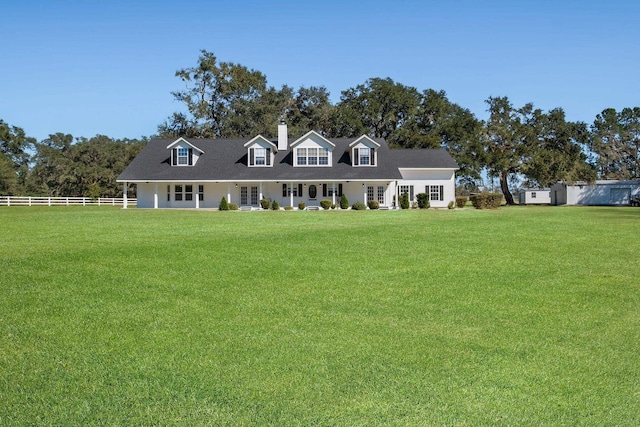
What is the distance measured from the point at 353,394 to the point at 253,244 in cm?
1058

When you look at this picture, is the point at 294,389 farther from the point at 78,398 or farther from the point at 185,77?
the point at 185,77

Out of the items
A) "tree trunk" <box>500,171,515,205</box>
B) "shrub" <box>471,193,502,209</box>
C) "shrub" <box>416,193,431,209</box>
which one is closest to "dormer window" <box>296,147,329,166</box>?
"shrub" <box>416,193,431,209</box>

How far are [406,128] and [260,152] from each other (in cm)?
2336

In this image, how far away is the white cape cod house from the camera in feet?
142

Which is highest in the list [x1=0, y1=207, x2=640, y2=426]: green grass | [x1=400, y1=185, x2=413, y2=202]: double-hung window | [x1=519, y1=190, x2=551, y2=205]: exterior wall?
[x1=400, y1=185, x2=413, y2=202]: double-hung window

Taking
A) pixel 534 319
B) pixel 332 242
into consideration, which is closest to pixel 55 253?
pixel 332 242

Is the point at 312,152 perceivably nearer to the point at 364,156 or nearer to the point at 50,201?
the point at 364,156

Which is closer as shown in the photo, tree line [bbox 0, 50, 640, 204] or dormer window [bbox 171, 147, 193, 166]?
dormer window [bbox 171, 147, 193, 166]

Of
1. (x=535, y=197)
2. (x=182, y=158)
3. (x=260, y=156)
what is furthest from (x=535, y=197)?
(x=182, y=158)

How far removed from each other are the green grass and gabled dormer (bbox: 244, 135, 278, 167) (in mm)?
30715

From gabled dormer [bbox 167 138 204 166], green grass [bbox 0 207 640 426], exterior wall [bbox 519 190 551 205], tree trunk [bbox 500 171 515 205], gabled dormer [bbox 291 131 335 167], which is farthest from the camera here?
exterior wall [bbox 519 190 551 205]

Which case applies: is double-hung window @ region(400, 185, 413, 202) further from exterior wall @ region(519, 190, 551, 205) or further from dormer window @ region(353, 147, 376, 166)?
exterior wall @ region(519, 190, 551, 205)

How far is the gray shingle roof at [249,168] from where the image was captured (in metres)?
43.2

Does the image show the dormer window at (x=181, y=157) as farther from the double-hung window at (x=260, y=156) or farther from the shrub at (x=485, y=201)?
the shrub at (x=485, y=201)
